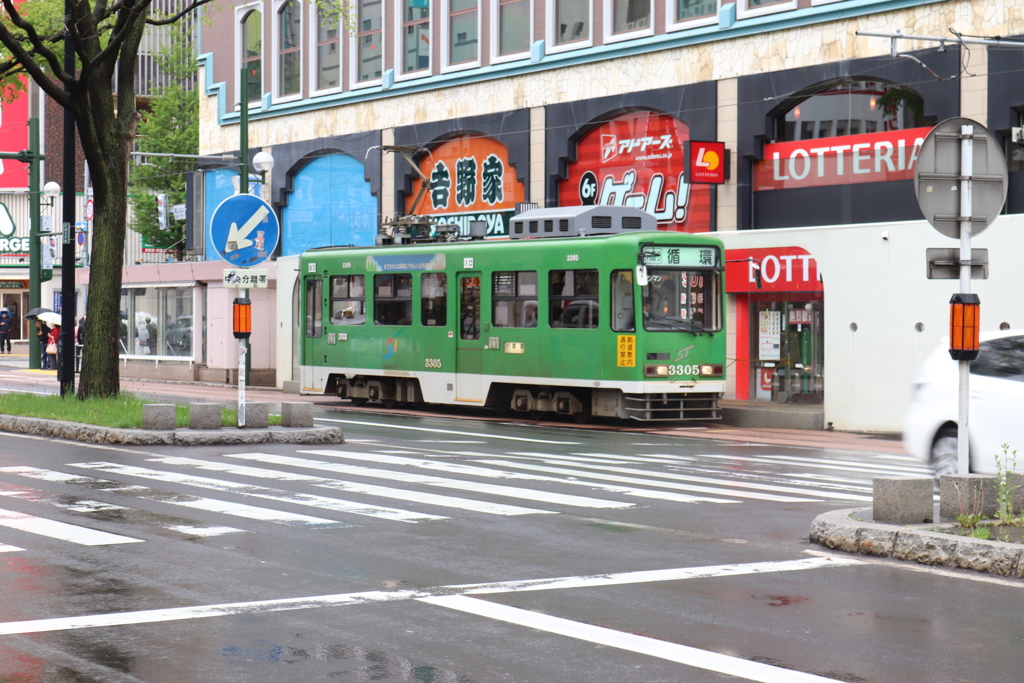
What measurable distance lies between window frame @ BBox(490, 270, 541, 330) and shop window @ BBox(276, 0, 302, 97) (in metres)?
16.6

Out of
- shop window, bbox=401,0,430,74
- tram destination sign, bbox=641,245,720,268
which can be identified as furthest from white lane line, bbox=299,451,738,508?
shop window, bbox=401,0,430,74

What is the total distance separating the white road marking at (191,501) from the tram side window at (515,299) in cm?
1131

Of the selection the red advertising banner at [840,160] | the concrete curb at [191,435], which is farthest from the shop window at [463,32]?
the concrete curb at [191,435]

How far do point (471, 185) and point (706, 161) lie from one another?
28.1ft

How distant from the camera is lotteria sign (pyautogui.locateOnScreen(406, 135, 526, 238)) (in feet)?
108

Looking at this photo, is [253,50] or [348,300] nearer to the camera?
[348,300]

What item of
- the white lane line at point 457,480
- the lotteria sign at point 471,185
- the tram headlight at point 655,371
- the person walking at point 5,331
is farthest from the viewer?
the person walking at point 5,331

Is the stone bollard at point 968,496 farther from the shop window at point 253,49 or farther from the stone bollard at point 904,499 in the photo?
the shop window at point 253,49

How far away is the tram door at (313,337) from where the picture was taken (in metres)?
29.1

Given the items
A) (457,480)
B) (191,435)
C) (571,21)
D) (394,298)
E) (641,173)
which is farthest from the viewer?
(571,21)

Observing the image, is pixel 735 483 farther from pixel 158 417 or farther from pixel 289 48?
pixel 289 48

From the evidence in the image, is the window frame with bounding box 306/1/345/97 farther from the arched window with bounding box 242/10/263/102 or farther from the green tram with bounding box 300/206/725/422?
the green tram with bounding box 300/206/725/422

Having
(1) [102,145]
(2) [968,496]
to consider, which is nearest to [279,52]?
Result: (1) [102,145]

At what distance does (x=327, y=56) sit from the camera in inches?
1503
